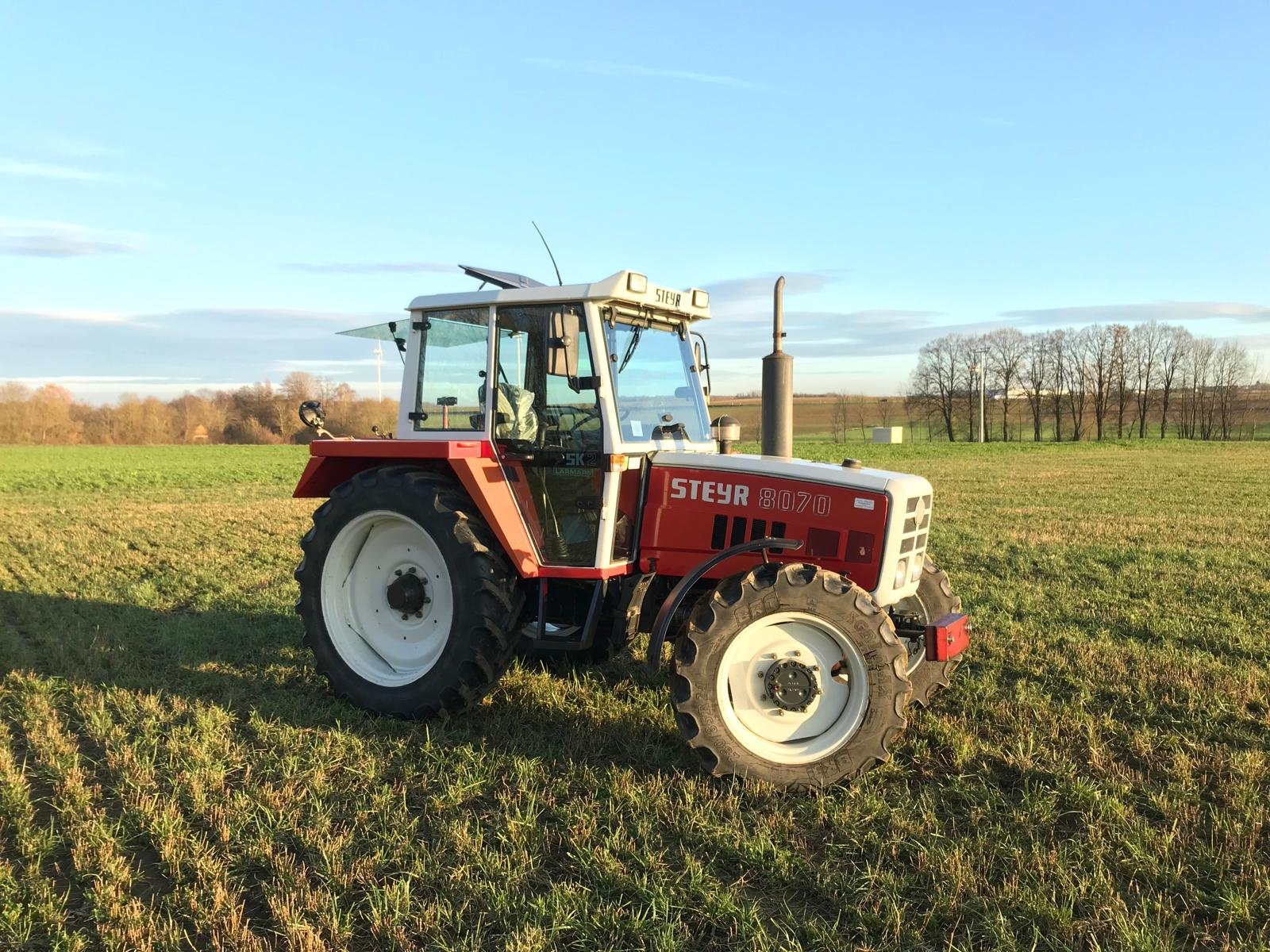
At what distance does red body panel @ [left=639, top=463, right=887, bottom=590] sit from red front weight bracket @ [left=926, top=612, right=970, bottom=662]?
37 centimetres

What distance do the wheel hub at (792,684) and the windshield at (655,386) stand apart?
1.54 m

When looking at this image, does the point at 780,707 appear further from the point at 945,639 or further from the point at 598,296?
the point at 598,296

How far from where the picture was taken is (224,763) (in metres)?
4.41

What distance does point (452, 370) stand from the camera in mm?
5367

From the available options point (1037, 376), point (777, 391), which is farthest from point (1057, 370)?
point (777, 391)

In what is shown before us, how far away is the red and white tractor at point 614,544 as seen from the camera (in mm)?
4191

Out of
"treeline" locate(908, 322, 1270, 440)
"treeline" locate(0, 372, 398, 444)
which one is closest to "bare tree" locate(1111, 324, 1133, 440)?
"treeline" locate(908, 322, 1270, 440)

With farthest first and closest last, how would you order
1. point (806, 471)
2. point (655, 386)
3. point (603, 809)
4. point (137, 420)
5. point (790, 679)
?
point (137, 420), point (655, 386), point (806, 471), point (790, 679), point (603, 809)

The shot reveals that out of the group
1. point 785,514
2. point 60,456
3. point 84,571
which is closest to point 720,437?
point 785,514

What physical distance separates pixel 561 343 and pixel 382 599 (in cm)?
219

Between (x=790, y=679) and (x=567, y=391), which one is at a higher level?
(x=567, y=391)

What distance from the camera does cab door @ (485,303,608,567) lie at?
493 cm

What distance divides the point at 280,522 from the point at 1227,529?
1471cm

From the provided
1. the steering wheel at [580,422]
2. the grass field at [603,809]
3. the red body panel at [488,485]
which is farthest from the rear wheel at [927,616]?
the steering wheel at [580,422]
